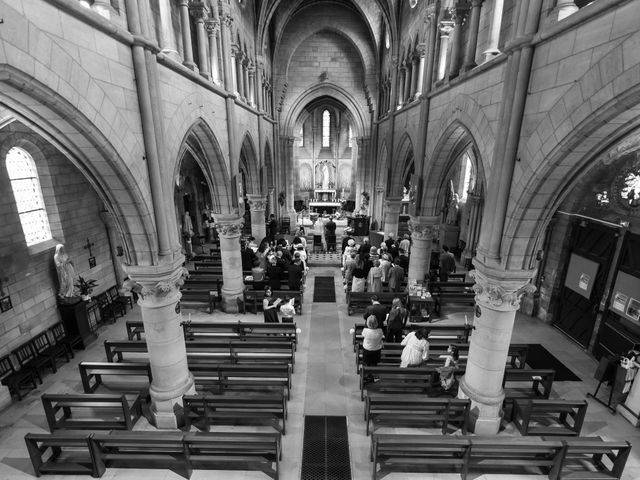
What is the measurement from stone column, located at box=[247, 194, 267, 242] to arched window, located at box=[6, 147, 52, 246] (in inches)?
349

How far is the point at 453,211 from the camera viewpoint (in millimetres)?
19719

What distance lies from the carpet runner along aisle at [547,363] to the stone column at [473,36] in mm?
7669

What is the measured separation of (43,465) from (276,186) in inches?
767

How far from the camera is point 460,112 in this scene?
8.01m

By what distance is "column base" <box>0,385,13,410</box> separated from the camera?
721 centimetres

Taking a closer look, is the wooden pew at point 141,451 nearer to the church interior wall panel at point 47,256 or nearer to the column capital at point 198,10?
the church interior wall panel at point 47,256

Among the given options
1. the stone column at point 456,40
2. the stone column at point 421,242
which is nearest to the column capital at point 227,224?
the stone column at point 421,242

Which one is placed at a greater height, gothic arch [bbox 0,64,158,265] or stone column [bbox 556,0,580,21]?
stone column [bbox 556,0,580,21]

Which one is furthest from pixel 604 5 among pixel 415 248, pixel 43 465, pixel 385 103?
pixel 385 103

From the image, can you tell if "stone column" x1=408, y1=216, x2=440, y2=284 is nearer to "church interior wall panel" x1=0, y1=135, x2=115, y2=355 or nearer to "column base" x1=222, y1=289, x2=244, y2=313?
"column base" x1=222, y1=289, x2=244, y2=313

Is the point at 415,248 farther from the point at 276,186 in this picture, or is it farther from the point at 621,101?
the point at 276,186

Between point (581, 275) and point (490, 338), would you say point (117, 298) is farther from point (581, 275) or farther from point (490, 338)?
point (581, 275)

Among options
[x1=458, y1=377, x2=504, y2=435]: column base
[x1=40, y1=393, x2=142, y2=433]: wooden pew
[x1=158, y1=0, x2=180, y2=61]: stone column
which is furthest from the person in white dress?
[x1=158, y1=0, x2=180, y2=61]: stone column

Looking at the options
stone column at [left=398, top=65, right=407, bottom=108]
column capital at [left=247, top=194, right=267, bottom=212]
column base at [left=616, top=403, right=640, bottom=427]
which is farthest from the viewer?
column capital at [left=247, top=194, right=267, bottom=212]
